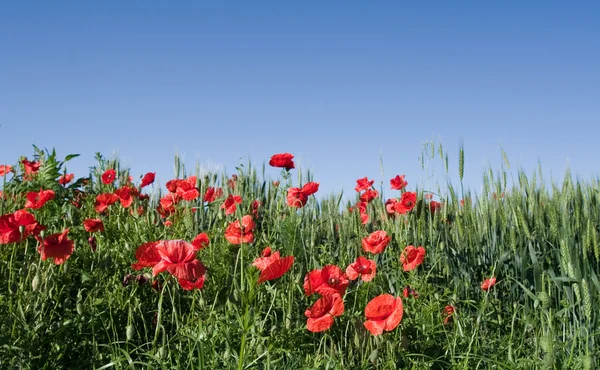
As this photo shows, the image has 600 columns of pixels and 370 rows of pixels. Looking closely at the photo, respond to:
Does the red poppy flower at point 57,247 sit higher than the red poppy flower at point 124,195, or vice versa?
the red poppy flower at point 124,195

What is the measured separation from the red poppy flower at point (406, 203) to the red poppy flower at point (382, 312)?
3.28 feet

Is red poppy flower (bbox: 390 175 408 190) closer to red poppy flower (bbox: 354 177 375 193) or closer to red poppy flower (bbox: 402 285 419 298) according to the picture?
red poppy flower (bbox: 354 177 375 193)

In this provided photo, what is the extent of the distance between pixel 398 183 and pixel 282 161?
2.27ft

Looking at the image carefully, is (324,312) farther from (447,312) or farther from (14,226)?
(14,226)

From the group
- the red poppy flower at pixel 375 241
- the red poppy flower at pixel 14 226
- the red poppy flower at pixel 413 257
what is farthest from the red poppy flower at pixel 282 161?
the red poppy flower at pixel 14 226

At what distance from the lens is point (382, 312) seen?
1767 millimetres

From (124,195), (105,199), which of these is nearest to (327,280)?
(105,199)

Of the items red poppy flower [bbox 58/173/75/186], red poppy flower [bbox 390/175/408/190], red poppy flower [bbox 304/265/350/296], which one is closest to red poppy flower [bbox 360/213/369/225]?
red poppy flower [bbox 390/175/408/190]

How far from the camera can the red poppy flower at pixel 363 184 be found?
3237mm

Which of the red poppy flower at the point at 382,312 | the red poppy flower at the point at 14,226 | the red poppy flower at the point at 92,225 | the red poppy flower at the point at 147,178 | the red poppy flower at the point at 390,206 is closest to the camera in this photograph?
the red poppy flower at the point at 382,312

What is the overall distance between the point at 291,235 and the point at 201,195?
4.88ft

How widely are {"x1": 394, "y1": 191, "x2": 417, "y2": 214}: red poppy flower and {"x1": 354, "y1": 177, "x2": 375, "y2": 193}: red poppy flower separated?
0.44 metres

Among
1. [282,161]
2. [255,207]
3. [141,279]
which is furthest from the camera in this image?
[255,207]

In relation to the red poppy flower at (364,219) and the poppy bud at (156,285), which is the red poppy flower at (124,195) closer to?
the poppy bud at (156,285)
